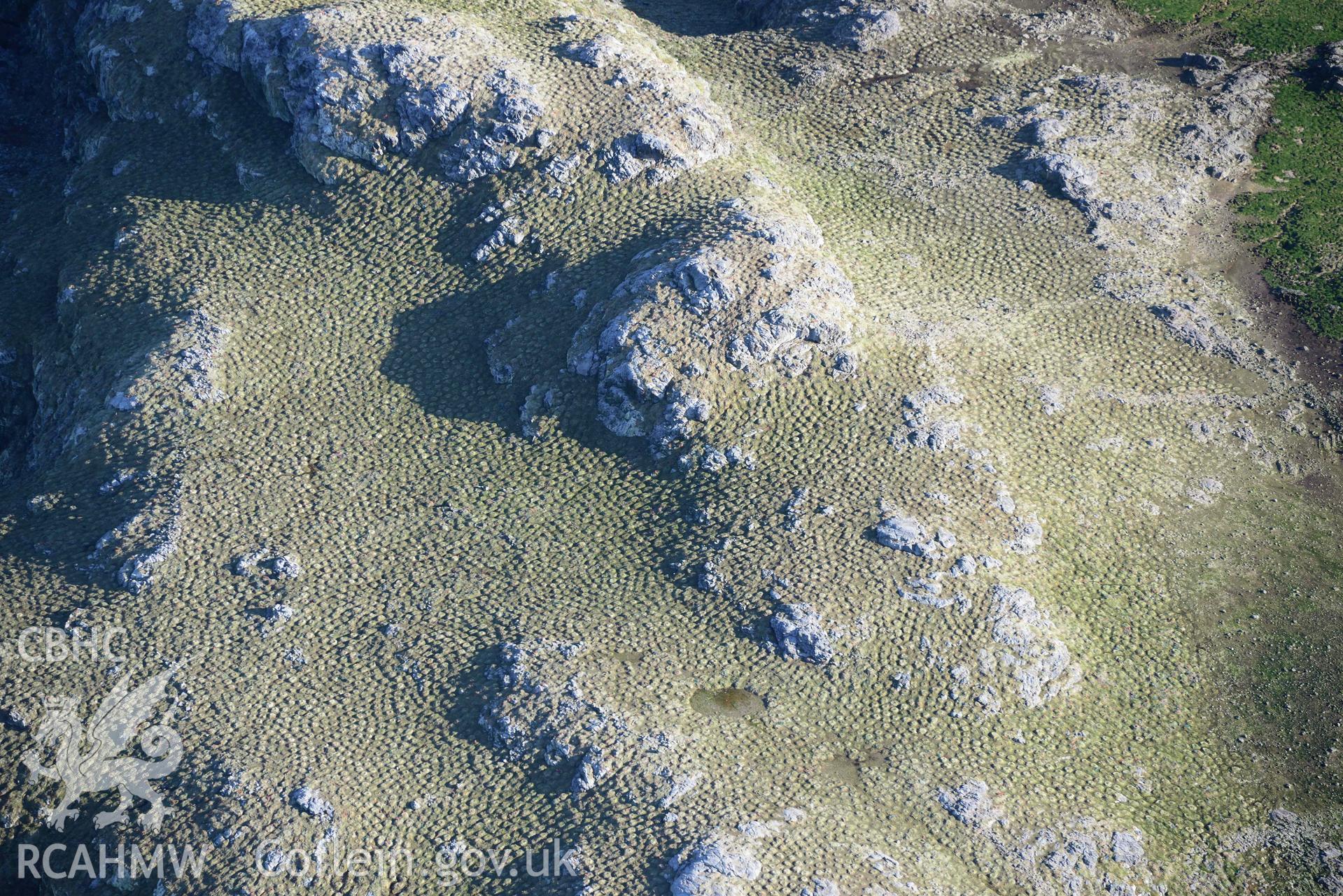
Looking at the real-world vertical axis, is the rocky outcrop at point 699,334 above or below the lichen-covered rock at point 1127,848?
above

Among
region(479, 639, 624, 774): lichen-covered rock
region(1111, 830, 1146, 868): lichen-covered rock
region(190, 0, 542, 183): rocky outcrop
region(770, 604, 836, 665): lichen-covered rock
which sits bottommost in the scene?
region(479, 639, 624, 774): lichen-covered rock

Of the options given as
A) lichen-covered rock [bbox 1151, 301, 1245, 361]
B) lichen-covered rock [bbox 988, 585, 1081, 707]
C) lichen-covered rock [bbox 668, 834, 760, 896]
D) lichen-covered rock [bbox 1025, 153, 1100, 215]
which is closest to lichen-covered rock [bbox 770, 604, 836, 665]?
lichen-covered rock [bbox 988, 585, 1081, 707]

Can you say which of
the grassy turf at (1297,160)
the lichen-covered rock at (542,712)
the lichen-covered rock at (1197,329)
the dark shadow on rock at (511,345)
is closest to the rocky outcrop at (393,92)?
the dark shadow on rock at (511,345)

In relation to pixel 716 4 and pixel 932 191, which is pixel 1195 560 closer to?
pixel 932 191

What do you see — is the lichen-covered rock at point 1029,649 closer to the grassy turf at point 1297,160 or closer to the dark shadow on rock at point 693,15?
the grassy turf at point 1297,160

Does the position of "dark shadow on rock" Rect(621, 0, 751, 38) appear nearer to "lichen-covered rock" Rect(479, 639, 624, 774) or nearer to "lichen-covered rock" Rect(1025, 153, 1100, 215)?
"lichen-covered rock" Rect(1025, 153, 1100, 215)

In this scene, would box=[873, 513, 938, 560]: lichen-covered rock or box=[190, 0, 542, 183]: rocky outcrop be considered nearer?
box=[873, 513, 938, 560]: lichen-covered rock

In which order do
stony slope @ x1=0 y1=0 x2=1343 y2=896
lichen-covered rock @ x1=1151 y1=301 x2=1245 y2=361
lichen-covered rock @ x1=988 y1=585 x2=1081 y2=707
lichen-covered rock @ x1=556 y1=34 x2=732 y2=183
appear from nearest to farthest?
stony slope @ x1=0 y1=0 x2=1343 y2=896
lichen-covered rock @ x1=988 y1=585 x2=1081 y2=707
lichen-covered rock @ x1=556 y1=34 x2=732 y2=183
lichen-covered rock @ x1=1151 y1=301 x2=1245 y2=361
